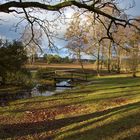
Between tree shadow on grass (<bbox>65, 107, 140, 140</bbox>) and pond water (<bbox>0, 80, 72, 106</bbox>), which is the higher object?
tree shadow on grass (<bbox>65, 107, 140, 140</bbox>)

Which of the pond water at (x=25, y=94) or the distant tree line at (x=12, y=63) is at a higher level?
the distant tree line at (x=12, y=63)

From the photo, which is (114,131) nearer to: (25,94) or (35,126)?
(35,126)

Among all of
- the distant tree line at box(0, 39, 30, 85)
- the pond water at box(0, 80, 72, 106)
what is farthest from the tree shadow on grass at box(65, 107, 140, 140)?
the distant tree line at box(0, 39, 30, 85)

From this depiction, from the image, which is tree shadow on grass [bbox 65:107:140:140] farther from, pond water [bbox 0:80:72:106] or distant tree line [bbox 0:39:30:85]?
distant tree line [bbox 0:39:30:85]

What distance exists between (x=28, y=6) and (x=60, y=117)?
23.1 feet

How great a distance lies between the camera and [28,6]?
14.0m

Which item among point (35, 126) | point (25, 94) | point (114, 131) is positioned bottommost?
point (25, 94)

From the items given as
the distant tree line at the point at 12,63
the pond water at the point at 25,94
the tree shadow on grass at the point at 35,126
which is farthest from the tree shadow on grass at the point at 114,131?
the distant tree line at the point at 12,63

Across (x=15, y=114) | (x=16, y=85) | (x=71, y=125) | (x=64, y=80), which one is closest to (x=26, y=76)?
(x=16, y=85)

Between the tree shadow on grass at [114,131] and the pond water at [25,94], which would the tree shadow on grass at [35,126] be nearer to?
the tree shadow on grass at [114,131]

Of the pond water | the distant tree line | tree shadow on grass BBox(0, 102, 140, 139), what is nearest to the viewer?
tree shadow on grass BBox(0, 102, 140, 139)

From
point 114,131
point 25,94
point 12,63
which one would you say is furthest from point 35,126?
point 12,63

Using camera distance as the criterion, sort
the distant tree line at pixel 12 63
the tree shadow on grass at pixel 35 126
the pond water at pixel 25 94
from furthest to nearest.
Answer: the distant tree line at pixel 12 63 < the pond water at pixel 25 94 < the tree shadow on grass at pixel 35 126

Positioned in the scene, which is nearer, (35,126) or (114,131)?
(114,131)
